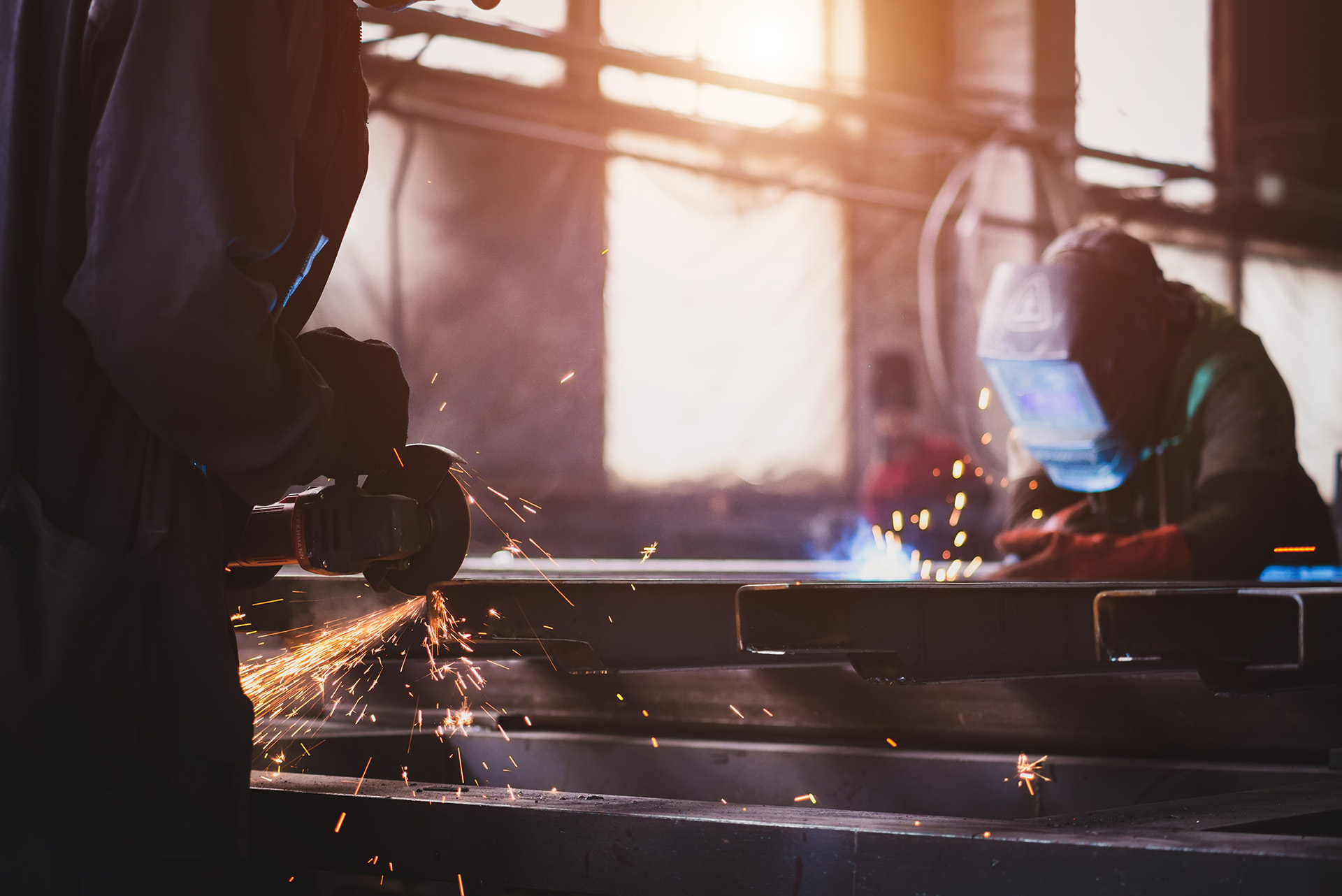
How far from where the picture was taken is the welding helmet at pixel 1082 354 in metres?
2.22

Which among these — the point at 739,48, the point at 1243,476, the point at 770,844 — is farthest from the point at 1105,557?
the point at 739,48

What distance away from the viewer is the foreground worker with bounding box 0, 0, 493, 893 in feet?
3.03

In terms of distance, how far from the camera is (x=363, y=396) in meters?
1.21

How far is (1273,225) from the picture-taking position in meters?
8.70

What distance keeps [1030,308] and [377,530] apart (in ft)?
4.88

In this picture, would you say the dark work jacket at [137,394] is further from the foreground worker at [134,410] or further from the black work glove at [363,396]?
the black work glove at [363,396]

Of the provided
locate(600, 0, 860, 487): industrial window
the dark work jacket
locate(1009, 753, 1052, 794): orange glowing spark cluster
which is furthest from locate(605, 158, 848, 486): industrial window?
the dark work jacket

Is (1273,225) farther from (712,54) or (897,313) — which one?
(712,54)

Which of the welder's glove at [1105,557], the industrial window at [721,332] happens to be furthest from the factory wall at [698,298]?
the welder's glove at [1105,557]

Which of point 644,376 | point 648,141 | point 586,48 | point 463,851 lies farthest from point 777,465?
point 463,851

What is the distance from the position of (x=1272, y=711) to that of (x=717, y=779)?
780 mm

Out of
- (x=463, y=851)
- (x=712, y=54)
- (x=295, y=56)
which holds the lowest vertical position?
(x=463, y=851)

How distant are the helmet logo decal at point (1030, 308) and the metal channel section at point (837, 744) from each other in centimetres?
78

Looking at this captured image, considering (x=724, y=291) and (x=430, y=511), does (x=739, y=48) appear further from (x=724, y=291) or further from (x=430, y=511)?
(x=430, y=511)
